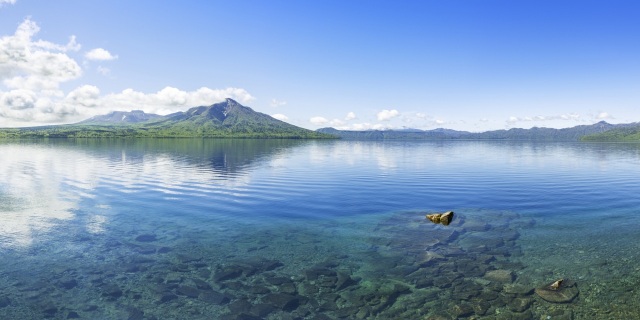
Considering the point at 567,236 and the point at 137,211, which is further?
the point at 137,211

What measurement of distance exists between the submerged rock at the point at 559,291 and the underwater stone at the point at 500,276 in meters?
1.87

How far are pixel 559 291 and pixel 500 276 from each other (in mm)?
3302

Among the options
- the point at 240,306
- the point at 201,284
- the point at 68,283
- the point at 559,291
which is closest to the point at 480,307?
the point at 559,291

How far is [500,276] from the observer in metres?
23.9

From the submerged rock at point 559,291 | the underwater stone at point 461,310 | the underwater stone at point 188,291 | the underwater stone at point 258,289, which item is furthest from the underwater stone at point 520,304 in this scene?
the underwater stone at point 188,291

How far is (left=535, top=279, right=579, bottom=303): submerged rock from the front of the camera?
2073 cm

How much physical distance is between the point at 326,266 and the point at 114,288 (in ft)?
44.8

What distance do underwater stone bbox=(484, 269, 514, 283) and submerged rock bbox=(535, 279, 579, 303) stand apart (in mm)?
1865

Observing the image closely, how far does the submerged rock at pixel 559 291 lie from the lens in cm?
2073

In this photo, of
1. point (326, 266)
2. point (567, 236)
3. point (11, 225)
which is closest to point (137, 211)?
point (11, 225)

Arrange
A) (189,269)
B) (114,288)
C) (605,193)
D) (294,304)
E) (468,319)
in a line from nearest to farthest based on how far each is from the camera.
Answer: (468,319), (294,304), (114,288), (189,269), (605,193)

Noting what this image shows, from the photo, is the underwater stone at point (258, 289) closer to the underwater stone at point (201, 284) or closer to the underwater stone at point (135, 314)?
the underwater stone at point (201, 284)

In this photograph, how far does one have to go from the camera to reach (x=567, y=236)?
3241 cm

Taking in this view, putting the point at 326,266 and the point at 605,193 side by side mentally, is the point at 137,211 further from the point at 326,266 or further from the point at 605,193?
the point at 605,193
